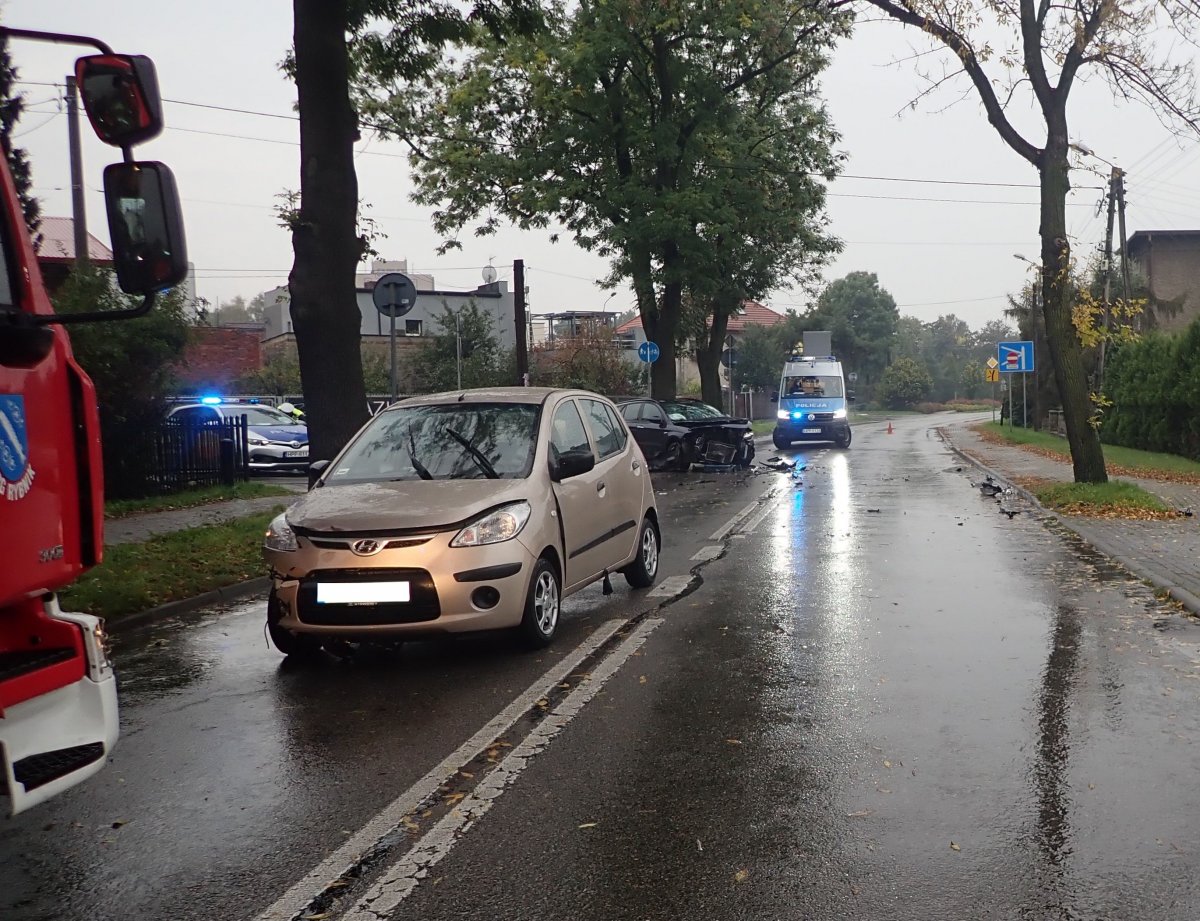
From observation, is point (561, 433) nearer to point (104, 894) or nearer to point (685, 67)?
point (104, 894)

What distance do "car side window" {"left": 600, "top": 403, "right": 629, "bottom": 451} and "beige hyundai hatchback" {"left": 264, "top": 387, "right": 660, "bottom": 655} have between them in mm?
494

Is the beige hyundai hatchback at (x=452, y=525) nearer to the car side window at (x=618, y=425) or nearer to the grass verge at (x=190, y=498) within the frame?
the car side window at (x=618, y=425)

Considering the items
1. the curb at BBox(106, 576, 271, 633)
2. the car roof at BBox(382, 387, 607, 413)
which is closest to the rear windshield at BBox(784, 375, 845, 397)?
the curb at BBox(106, 576, 271, 633)

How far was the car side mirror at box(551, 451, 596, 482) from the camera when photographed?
26.1 feet

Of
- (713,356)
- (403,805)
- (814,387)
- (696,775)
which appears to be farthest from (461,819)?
(713,356)

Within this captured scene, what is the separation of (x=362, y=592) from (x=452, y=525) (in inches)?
25.3

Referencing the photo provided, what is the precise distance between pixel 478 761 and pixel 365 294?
59.5m

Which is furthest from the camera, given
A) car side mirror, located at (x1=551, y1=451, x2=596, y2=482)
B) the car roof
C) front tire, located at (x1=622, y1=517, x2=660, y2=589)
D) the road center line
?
the road center line

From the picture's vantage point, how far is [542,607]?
763 cm

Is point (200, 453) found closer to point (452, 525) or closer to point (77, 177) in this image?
point (77, 177)

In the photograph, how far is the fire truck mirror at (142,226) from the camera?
3.79 meters

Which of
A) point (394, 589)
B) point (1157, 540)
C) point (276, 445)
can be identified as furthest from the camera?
point (276, 445)

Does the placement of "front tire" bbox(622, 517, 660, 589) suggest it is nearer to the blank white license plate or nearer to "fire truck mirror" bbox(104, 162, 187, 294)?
the blank white license plate

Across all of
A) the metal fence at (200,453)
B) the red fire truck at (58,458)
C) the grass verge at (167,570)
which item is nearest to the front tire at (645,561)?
the grass verge at (167,570)
